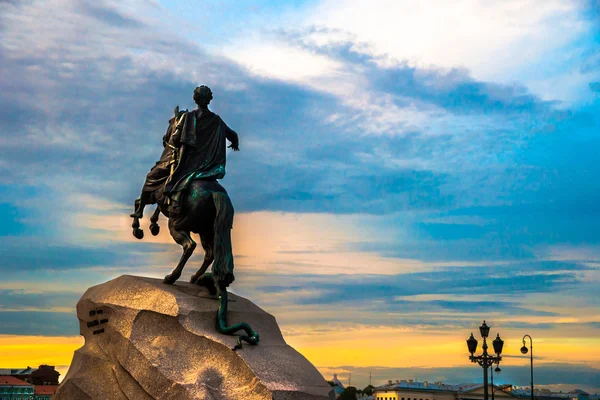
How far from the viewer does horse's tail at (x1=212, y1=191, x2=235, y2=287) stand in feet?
60.1

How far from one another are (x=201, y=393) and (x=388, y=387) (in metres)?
101

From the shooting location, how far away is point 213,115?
65.4 ft

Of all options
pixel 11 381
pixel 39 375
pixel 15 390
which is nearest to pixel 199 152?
pixel 15 390

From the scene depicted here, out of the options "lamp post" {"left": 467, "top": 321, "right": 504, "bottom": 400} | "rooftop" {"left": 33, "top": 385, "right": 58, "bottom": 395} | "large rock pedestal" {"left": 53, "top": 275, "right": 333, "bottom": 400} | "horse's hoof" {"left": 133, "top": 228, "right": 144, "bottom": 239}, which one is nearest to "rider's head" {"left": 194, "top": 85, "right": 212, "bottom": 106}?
"horse's hoof" {"left": 133, "top": 228, "right": 144, "bottom": 239}

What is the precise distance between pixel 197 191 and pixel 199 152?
3.49 feet

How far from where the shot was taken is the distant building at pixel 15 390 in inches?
3957

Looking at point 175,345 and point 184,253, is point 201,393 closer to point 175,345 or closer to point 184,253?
point 175,345

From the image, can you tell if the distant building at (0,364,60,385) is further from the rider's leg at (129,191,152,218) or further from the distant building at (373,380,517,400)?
the rider's leg at (129,191,152,218)

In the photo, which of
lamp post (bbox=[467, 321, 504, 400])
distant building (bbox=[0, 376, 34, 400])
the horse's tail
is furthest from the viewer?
distant building (bbox=[0, 376, 34, 400])

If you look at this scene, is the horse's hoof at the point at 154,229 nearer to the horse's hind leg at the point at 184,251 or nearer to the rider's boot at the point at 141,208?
the rider's boot at the point at 141,208

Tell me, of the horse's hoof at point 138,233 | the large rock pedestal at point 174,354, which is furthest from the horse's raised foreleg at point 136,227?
the large rock pedestal at point 174,354

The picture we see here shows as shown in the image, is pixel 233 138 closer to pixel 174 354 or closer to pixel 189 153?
pixel 189 153

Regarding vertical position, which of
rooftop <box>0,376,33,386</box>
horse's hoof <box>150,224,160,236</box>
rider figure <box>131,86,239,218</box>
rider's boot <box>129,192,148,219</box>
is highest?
rider figure <box>131,86,239,218</box>

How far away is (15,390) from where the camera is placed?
335ft
